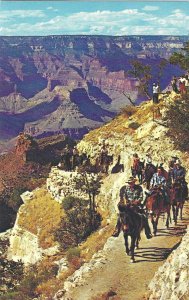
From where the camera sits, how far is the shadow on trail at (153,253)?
24.9 meters

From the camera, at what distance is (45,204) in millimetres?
49625

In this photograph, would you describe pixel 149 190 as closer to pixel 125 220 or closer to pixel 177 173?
pixel 177 173

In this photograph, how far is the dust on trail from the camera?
72.7ft

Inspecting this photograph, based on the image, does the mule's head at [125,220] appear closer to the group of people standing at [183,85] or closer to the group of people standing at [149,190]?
the group of people standing at [149,190]

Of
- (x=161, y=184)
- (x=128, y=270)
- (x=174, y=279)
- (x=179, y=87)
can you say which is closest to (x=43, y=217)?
(x=179, y=87)

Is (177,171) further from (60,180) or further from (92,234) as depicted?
(60,180)

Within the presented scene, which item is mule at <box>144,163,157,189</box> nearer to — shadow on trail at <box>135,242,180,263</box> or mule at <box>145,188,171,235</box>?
mule at <box>145,188,171,235</box>

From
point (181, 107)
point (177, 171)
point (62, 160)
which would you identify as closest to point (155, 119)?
A: point (181, 107)

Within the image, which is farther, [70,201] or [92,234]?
[70,201]

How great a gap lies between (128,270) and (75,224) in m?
18.6

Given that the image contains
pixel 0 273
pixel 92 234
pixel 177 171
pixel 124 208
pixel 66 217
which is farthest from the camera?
pixel 66 217

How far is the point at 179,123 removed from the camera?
43.7 meters

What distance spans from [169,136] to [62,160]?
11.5m

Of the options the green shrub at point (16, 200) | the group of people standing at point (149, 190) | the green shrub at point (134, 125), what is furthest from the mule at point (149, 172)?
the green shrub at point (16, 200)
